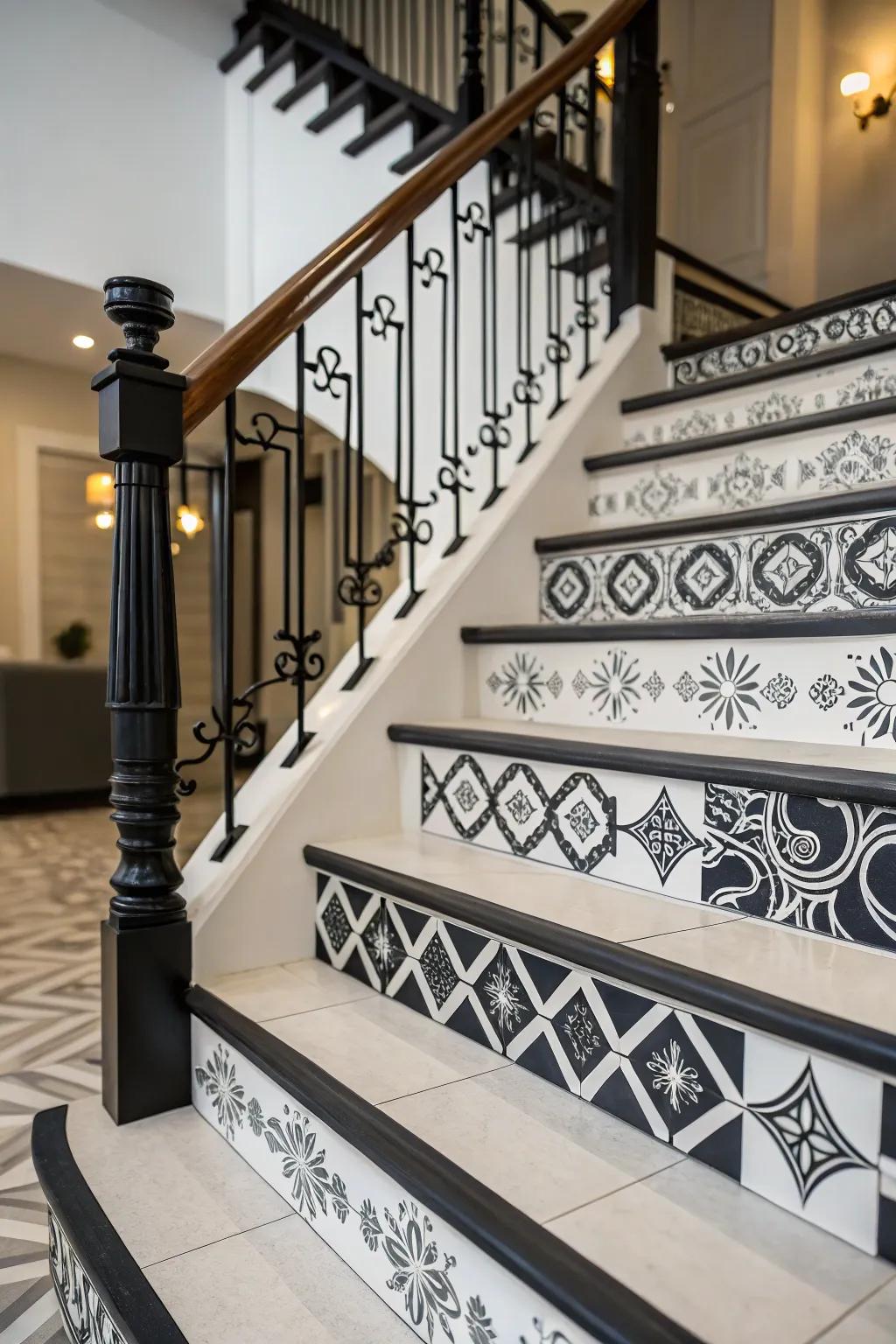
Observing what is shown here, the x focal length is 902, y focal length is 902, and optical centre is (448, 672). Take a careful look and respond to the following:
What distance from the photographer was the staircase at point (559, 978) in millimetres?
815

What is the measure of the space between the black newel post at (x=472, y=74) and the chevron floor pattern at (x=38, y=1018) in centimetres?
267

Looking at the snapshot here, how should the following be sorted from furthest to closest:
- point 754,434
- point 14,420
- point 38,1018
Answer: point 14,420, point 38,1018, point 754,434

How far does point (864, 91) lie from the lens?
4625mm

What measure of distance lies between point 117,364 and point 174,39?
373 centimetres

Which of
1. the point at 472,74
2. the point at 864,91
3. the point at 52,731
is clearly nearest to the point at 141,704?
the point at 472,74

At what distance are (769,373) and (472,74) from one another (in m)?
1.59

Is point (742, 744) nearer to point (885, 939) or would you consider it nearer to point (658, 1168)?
point (885, 939)

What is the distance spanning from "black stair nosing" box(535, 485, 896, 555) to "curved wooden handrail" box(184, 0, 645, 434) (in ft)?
2.32

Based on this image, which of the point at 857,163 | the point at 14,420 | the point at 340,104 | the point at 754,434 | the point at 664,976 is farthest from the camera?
the point at 14,420

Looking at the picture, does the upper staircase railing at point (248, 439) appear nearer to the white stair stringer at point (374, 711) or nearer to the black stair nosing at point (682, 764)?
the white stair stringer at point (374, 711)

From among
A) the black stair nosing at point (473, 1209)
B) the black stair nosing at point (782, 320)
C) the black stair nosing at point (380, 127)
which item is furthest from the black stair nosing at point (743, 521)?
the black stair nosing at point (380, 127)

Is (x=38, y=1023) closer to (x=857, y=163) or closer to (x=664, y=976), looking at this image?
(x=664, y=976)

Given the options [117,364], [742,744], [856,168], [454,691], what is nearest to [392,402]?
[454,691]

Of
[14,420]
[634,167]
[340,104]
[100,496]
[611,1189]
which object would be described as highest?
[340,104]
